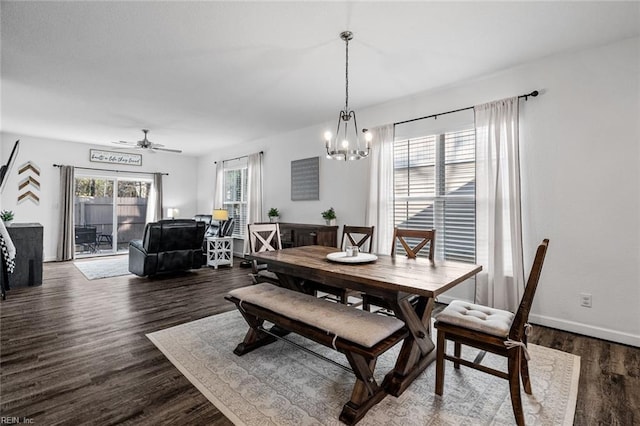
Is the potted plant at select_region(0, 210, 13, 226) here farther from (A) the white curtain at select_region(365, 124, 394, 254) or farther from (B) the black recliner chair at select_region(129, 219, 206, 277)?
(A) the white curtain at select_region(365, 124, 394, 254)

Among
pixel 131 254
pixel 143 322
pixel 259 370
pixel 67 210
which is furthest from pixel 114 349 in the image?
pixel 67 210

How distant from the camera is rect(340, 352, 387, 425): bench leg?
166 cm

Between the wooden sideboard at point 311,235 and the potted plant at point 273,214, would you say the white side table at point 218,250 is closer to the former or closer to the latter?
the potted plant at point 273,214

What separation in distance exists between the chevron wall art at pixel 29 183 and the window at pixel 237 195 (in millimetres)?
3853

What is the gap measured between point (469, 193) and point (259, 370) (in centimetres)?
296

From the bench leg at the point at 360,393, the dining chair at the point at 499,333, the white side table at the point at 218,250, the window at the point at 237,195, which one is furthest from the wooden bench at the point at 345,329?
the window at the point at 237,195

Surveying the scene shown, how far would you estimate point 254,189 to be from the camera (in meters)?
6.62

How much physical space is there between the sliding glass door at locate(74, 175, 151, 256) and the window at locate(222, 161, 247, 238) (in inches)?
91.2

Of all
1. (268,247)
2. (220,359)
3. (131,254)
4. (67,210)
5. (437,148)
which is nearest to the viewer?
(220,359)

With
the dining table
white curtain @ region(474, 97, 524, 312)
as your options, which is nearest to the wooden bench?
the dining table

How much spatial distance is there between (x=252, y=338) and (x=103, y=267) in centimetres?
500

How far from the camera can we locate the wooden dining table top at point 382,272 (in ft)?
5.93

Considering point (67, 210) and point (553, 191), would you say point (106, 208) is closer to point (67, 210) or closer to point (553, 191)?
point (67, 210)

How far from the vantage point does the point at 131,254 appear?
17.4ft
